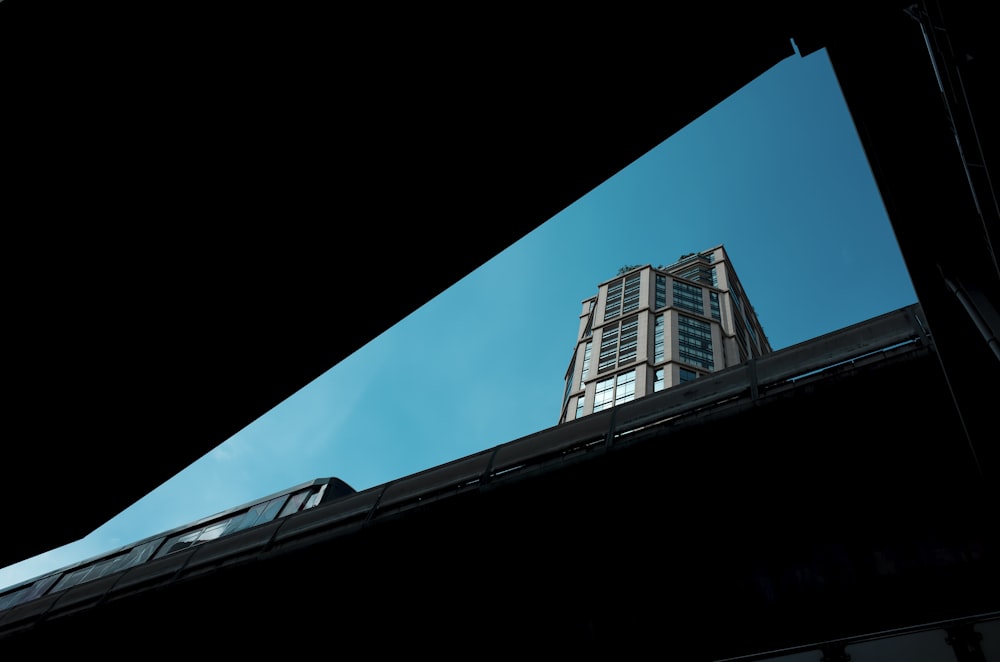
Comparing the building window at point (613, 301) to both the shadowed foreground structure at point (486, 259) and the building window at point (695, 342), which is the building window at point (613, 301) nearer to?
the building window at point (695, 342)

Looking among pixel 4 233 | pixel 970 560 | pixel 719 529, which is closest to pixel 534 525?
pixel 719 529

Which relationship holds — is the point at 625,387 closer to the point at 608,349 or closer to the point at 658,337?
the point at 608,349

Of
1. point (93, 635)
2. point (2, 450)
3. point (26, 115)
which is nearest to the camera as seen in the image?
point (26, 115)

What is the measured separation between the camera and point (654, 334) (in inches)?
2549

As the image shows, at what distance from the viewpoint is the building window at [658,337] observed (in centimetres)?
6112

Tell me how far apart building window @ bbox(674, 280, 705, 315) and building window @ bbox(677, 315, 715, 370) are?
11.3 ft

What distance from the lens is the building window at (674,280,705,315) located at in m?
70.9

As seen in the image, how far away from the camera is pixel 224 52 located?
13.3 feet

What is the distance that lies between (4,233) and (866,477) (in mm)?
11130

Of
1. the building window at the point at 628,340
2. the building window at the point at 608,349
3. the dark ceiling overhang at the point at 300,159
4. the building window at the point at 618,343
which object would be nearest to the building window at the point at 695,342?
the building window at the point at 628,340

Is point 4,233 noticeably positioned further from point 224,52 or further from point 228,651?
point 228,651

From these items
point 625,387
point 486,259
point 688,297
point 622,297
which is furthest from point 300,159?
point 688,297

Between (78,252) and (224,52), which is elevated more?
(224,52)

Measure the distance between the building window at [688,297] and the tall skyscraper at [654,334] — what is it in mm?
128
